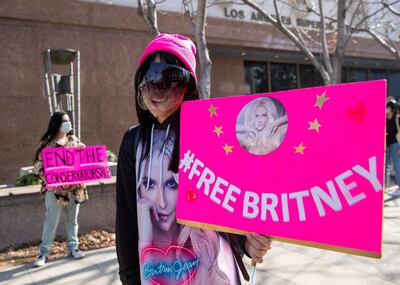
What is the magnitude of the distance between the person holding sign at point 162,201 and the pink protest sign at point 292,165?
8cm

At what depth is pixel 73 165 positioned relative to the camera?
16.1ft

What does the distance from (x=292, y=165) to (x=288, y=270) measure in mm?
3215

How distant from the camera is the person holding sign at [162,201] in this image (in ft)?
5.05

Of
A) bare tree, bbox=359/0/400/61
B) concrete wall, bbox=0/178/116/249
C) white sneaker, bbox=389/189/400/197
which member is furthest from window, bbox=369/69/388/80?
concrete wall, bbox=0/178/116/249

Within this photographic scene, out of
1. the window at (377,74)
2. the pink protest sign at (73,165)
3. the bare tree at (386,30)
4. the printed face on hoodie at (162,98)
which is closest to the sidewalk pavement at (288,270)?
the pink protest sign at (73,165)

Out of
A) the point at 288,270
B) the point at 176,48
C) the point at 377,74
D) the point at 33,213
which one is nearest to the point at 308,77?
the point at 377,74

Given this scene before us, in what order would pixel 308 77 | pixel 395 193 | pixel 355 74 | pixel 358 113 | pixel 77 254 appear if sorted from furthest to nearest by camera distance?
1. pixel 355 74
2. pixel 308 77
3. pixel 395 193
4. pixel 77 254
5. pixel 358 113

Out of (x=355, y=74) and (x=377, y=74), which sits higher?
(x=377, y=74)

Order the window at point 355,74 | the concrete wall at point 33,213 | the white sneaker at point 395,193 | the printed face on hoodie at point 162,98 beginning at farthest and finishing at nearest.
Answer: the window at point 355,74
the white sneaker at point 395,193
the concrete wall at point 33,213
the printed face on hoodie at point 162,98

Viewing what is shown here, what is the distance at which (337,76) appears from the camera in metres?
7.29

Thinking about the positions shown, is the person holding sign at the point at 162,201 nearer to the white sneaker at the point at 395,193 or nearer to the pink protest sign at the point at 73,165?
the pink protest sign at the point at 73,165

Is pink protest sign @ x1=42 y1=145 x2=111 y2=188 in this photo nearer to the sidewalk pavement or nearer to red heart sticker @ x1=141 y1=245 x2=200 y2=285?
the sidewalk pavement

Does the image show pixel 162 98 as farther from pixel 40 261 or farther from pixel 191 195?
pixel 40 261

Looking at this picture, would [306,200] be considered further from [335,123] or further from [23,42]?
[23,42]
